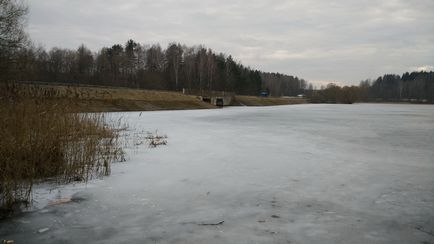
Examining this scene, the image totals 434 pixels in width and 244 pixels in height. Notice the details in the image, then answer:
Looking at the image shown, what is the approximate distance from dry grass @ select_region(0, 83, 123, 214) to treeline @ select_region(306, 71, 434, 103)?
80754 mm

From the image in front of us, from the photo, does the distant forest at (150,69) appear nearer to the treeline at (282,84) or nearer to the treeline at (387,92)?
the treeline at (387,92)

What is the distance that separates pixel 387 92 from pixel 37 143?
133723 millimetres

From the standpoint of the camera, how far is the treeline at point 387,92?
79.6 metres

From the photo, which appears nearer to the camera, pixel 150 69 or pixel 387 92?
pixel 150 69

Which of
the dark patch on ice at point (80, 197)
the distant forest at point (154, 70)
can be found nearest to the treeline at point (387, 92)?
the distant forest at point (154, 70)

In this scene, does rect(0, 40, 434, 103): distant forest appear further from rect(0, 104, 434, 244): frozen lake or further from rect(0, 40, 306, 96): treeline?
rect(0, 104, 434, 244): frozen lake

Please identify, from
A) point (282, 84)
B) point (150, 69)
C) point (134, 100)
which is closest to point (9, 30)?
point (134, 100)

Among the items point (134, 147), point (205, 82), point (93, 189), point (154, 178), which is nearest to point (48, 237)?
point (93, 189)

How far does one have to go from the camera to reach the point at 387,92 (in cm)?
11881

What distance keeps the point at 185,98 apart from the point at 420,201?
31.2 m

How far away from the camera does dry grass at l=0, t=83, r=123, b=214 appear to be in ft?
12.8

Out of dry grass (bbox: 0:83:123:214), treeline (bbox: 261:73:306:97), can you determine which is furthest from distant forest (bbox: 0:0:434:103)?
dry grass (bbox: 0:83:123:214)

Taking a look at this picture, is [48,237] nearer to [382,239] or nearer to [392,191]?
[382,239]

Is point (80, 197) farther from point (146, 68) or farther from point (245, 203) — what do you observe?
point (146, 68)
